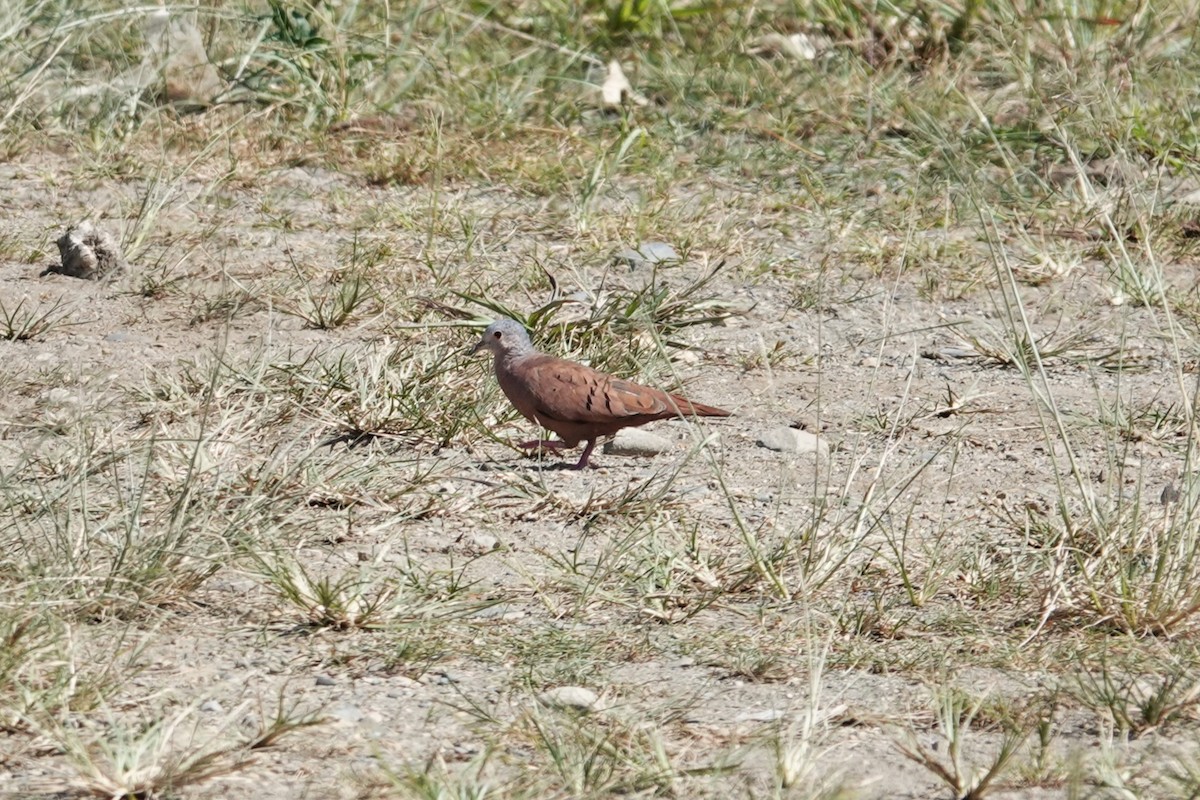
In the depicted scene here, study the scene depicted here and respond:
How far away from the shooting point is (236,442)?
400 centimetres

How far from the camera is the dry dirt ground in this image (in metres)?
2.81

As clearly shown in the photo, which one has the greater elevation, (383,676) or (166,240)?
(383,676)

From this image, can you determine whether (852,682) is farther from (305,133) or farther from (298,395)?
(305,133)

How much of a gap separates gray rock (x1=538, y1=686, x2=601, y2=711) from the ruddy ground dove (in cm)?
115

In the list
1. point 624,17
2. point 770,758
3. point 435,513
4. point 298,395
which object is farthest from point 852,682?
point 624,17

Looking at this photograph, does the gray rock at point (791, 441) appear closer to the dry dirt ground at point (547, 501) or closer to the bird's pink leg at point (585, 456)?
the dry dirt ground at point (547, 501)

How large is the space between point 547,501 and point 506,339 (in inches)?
19.2

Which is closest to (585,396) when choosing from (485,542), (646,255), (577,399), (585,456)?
(577,399)

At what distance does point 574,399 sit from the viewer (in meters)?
4.01

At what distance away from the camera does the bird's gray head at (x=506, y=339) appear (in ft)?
13.7

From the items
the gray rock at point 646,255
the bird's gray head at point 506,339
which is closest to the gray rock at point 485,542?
the bird's gray head at point 506,339

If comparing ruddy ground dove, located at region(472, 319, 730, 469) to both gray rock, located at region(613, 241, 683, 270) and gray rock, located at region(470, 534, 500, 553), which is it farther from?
gray rock, located at region(613, 241, 683, 270)

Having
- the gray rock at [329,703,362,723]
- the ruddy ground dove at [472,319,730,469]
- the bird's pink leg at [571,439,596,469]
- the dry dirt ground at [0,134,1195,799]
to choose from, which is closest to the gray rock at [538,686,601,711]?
the dry dirt ground at [0,134,1195,799]

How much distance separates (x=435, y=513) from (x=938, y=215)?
2.77 m
